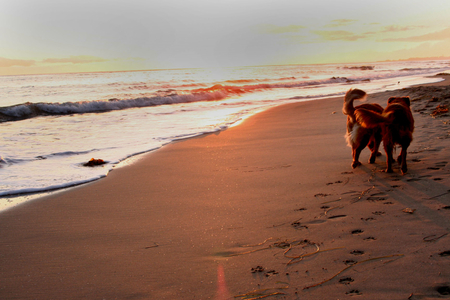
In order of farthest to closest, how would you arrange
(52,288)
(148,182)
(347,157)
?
1. (347,157)
2. (148,182)
3. (52,288)

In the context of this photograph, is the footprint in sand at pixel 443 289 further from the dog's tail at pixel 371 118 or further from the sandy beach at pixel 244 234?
the dog's tail at pixel 371 118

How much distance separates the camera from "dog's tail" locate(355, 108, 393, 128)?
3.60 metres

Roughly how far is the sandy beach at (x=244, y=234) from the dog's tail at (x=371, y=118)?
2.24 feet

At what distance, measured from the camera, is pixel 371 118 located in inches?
144

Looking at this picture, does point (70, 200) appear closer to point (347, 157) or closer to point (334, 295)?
point (334, 295)

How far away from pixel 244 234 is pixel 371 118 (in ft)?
7.49

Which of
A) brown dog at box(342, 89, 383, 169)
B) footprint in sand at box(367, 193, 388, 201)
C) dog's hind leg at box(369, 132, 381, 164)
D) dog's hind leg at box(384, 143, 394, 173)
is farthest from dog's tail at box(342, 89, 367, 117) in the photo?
footprint in sand at box(367, 193, 388, 201)

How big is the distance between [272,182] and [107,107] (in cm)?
1351

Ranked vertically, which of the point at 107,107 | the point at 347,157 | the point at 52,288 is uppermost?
the point at 107,107

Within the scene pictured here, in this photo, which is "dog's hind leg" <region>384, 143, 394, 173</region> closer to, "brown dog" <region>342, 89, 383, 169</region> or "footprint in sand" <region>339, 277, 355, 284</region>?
"brown dog" <region>342, 89, 383, 169</region>

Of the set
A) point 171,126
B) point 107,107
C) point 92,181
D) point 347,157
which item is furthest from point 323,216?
point 107,107

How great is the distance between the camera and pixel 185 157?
5590 millimetres

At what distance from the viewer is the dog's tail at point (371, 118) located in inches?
142

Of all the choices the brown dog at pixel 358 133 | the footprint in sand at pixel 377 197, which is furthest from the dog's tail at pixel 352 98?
the footprint in sand at pixel 377 197
